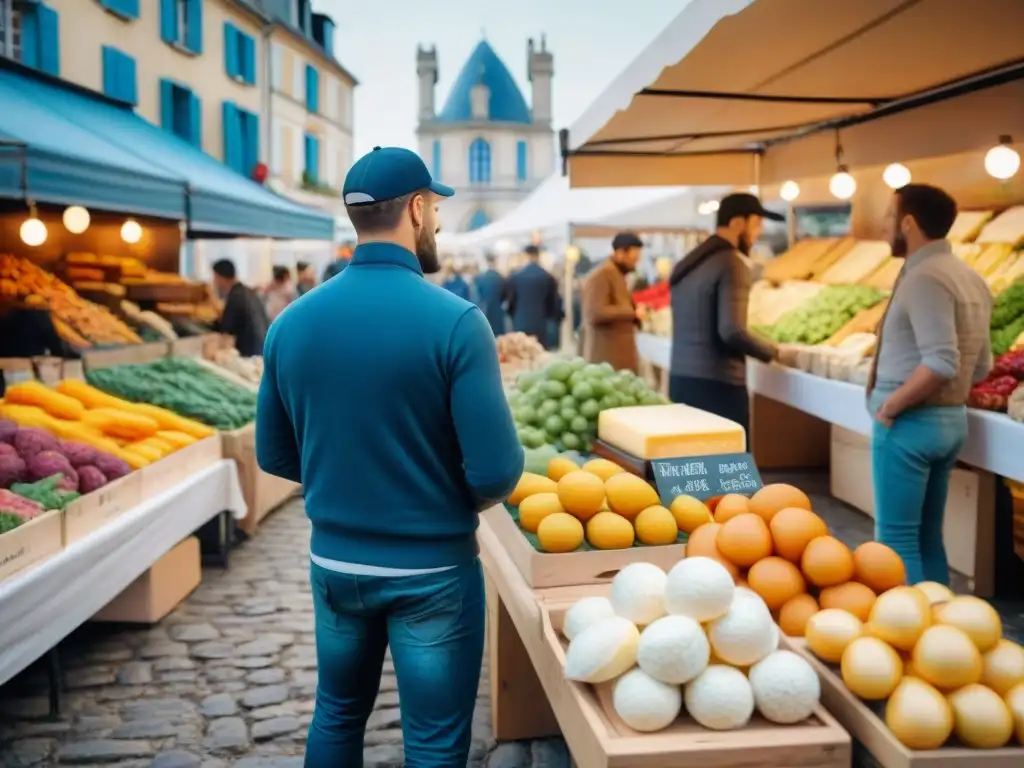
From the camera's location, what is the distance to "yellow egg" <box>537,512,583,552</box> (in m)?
2.81

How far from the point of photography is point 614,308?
7898 mm

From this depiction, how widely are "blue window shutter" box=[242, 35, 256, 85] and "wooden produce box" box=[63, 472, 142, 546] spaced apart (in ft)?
61.5

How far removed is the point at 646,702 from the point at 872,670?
454 millimetres

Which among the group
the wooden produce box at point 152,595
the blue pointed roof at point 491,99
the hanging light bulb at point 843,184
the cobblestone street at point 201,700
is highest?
the blue pointed roof at point 491,99

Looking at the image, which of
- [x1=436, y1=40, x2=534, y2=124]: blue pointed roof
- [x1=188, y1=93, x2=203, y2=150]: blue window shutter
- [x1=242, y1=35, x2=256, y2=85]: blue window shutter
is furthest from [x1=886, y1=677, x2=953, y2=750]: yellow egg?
[x1=436, y1=40, x2=534, y2=124]: blue pointed roof

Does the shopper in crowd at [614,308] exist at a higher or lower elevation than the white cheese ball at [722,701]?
higher

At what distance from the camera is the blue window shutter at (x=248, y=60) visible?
859 inches

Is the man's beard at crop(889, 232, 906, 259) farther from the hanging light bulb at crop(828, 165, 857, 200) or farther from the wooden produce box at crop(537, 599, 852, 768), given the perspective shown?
the hanging light bulb at crop(828, 165, 857, 200)

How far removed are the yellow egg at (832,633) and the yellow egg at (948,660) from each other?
7.1 inches

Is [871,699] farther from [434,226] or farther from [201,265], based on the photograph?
[201,265]

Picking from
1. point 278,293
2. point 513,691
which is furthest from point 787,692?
point 278,293

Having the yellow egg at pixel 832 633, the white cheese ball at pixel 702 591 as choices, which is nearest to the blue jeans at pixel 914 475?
the yellow egg at pixel 832 633

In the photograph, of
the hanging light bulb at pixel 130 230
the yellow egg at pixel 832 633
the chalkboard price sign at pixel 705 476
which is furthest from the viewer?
the hanging light bulb at pixel 130 230

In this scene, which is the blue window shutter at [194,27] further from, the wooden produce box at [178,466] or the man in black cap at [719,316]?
the man in black cap at [719,316]
